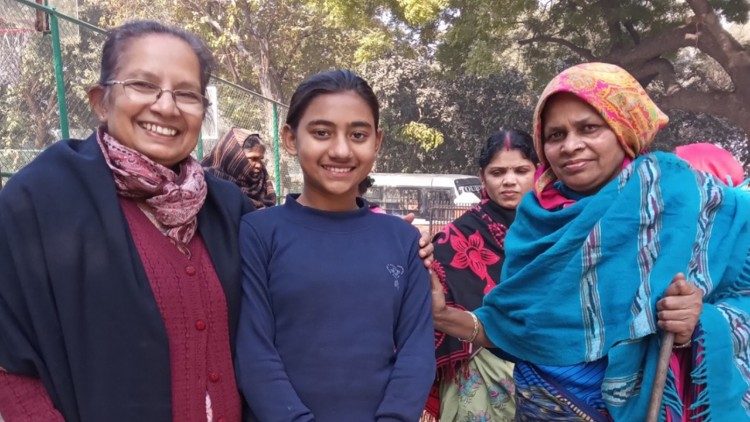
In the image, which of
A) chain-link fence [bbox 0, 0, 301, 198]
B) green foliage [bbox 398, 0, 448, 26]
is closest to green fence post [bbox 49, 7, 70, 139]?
chain-link fence [bbox 0, 0, 301, 198]

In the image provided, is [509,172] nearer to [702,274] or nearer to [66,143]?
[702,274]

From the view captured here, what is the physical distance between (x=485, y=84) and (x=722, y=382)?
2072 centimetres

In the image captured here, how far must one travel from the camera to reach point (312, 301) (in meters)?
1.69

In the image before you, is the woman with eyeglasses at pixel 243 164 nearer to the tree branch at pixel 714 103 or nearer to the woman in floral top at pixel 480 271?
the woman in floral top at pixel 480 271

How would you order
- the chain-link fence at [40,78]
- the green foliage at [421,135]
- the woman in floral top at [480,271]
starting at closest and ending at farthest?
the woman in floral top at [480,271], the chain-link fence at [40,78], the green foliage at [421,135]

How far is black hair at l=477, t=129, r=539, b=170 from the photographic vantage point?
3.37 m

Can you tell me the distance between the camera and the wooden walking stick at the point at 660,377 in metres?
1.71

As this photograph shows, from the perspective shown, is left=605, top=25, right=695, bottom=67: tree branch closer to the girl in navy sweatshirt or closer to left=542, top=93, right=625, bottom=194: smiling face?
left=542, top=93, right=625, bottom=194: smiling face

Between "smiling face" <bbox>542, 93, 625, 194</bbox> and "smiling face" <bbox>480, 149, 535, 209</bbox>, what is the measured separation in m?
1.30

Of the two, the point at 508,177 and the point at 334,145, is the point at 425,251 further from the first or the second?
the point at 508,177

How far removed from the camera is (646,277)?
69.5 inches

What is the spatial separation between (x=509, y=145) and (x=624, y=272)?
1.66 m

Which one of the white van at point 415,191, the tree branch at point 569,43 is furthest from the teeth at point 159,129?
the white van at point 415,191

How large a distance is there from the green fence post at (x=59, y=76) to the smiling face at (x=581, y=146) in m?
3.70
